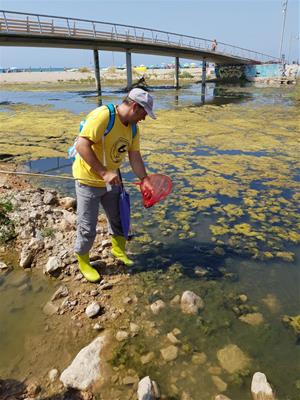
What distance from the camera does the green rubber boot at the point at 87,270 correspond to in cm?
346

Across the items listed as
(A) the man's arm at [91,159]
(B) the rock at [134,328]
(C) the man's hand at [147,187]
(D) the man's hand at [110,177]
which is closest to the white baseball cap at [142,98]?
(A) the man's arm at [91,159]

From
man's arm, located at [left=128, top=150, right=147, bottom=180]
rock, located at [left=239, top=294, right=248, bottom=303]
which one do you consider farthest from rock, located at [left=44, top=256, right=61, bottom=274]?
rock, located at [left=239, top=294, right=248, bottom=303]

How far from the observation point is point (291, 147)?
9.32 metres

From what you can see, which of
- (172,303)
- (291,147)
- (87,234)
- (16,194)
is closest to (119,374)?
(172,303)

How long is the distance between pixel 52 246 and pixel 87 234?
36.3 inches

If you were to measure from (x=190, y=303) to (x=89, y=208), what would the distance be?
1410mm

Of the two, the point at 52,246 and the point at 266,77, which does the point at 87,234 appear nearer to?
the point at 52,246

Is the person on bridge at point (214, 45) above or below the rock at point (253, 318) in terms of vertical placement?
above

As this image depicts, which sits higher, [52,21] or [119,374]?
[52,21]

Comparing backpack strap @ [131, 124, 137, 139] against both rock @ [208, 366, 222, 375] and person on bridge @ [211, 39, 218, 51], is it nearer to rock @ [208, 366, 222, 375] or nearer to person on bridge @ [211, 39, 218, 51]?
rock @ [208, 366, 222, 375]

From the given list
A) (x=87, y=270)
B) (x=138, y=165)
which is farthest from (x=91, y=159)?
(x=87, y=270)

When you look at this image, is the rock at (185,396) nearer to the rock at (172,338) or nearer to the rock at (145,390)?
the rock at (145,390)

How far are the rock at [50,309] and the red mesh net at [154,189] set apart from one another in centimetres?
142

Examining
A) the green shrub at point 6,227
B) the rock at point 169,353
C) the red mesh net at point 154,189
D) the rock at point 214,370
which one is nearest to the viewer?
the rock at point 214,370
